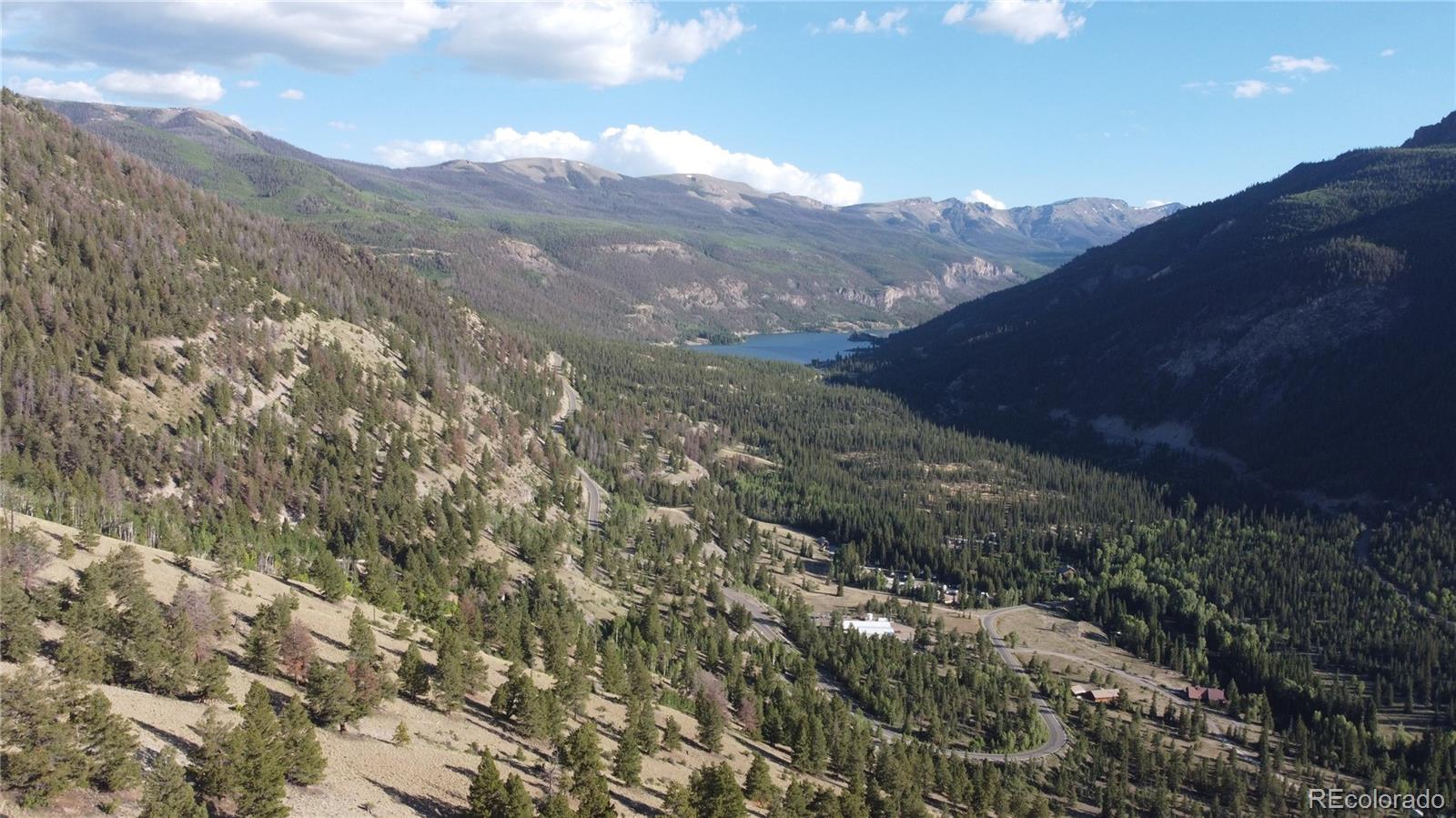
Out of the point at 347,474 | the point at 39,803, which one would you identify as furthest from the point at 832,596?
the point at 39,803

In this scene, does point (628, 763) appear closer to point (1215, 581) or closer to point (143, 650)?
point (143, 650)

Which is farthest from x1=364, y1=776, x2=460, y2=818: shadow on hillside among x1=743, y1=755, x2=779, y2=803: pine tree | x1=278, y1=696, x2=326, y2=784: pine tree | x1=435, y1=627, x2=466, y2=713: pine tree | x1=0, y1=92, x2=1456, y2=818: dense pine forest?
x1=743, y1=755, x2=779, y2=803: pine tree

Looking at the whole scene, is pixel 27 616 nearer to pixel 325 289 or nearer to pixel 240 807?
pixel 240 807

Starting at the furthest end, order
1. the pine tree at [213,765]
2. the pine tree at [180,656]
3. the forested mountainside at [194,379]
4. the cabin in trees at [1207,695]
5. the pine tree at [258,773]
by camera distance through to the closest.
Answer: the cabin in trees at [1207,695] < the forested mountainside at [194,379] < the pine tree at [180,656] < the pine tree at [258,773] < the pine tree at [213,765]

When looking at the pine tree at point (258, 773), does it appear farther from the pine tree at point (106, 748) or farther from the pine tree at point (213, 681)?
the pine tree at point (213, 681)

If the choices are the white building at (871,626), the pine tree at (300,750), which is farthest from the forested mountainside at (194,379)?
the white building at (871,626)

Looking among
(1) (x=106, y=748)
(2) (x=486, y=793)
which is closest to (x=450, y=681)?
(2) (x=486, y=793)

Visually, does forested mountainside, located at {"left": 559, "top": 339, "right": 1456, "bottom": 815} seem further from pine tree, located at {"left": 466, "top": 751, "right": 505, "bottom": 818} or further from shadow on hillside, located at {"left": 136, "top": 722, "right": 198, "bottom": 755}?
shadow on hillside, located at {"left": 136, "top": 722, "right": 198, "bottom": 755}
